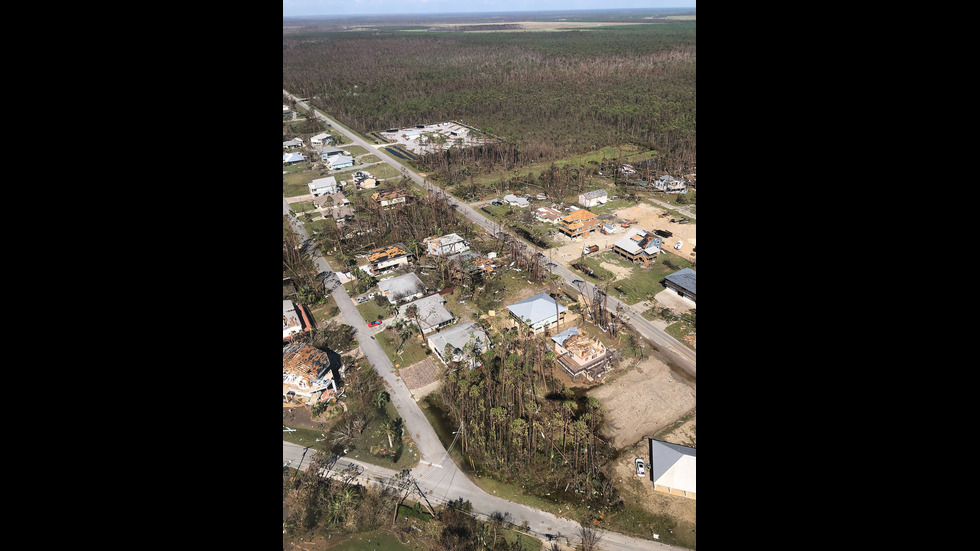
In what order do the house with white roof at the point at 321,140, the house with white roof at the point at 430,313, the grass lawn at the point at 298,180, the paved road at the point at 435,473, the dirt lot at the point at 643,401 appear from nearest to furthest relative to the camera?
1. the paved road at the point at 435,473
2. the dirt lot at the point at 643,401
3. the house with white roof at the point at 430,313
4. the grass lawn at the point at 298,180
5. the house with white roof at the point at 321,140

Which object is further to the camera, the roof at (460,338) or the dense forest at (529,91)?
the dense forest at (529,91)

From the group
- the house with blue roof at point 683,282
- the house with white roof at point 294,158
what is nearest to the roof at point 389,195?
the house with white roof at point 294,158

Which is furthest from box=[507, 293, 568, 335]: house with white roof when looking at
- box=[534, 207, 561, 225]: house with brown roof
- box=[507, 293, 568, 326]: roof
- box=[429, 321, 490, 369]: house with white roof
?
box=[534, 207, 561, 225]: house with brown roof

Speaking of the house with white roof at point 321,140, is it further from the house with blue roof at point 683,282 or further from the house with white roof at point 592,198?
the house with blue roof at point 683,282

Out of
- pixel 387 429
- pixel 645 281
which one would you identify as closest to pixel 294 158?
pixel 645 281

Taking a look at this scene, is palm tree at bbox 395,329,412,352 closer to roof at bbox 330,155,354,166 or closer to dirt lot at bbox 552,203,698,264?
dirt lot at bbox 552,203,698,264
